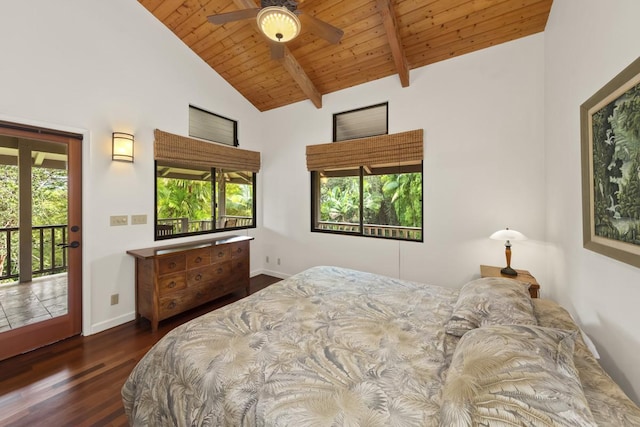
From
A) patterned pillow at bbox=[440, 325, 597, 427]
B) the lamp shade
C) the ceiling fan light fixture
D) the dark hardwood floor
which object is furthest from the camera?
the lamp shade

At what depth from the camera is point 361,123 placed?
372 cm

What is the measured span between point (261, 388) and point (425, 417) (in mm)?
607

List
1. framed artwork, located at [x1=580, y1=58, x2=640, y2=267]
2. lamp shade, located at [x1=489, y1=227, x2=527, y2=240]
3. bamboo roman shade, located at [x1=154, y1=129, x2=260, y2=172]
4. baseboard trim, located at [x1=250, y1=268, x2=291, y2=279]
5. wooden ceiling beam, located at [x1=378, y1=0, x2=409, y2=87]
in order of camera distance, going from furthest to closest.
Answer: baseboard trim, located at [x1=250, y1=268, x2=291, y2=279]
bamboo roman shade, located at [x1=154, y1=129, x2=260, y2=172]
wooden ceiling beam, located at [x1=378, y1=0, x2=409, y2=87]
lamp shade, located at [x1=489, y1=227, x2=527, y2=240]
framed artwork, located at [x1=580, y1=58, x2=640, y2=267]

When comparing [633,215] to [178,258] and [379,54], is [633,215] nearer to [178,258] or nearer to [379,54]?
[379,54]

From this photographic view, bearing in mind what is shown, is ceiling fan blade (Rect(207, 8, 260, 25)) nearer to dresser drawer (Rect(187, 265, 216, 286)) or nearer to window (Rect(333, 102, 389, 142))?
window (Rect(333, 102, 389, 142))

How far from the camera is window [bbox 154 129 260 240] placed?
3.25 metres

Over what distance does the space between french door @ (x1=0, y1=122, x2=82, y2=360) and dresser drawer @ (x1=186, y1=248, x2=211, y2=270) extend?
3.28 feet

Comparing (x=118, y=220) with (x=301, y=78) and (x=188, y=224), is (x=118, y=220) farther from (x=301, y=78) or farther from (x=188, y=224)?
(x=301, y=78)

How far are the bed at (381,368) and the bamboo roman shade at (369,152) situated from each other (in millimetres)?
1987

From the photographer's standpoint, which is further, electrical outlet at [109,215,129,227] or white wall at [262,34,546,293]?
electrical outlet at [109,215,129,227]

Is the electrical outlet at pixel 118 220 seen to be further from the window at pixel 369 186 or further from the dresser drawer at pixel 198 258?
the window at pixel 369 186

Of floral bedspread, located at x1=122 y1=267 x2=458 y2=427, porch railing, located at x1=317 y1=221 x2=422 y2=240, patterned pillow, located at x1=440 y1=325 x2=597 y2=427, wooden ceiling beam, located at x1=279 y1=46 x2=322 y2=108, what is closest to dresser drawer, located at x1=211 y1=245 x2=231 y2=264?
porch railing, located at x1=317 y1=221 x2=422 y2=240

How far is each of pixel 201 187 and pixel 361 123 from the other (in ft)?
8.40

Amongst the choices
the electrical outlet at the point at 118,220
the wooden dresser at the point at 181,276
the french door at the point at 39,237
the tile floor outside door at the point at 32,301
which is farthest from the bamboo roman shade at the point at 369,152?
the tile floor outside door at the point at 32,301
